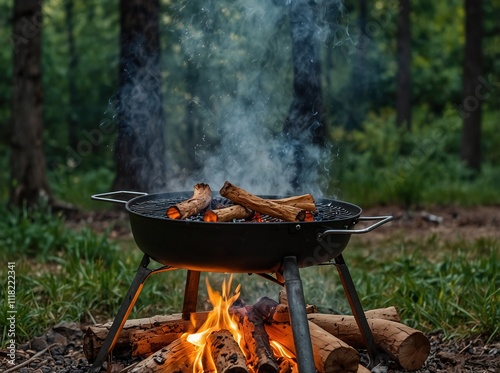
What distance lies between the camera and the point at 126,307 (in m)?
2.98

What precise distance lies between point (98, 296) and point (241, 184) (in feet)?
4.22

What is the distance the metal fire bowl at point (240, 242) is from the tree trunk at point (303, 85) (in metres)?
2.81

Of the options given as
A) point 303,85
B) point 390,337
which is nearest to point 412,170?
point 303,85

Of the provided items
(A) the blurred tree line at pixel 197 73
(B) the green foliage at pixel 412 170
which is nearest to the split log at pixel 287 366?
(A) the blurred tree line at pixel 197 73

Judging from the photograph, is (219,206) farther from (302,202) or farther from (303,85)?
(303,85)

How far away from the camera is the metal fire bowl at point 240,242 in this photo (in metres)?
2.61

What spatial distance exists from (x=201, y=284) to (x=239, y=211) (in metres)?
1.97

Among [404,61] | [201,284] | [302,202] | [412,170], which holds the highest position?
[404,61]

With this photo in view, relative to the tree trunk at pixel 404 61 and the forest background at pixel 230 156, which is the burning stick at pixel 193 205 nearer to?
the forest background at pixel 230 156

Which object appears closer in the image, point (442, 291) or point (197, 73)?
point (442, 291)

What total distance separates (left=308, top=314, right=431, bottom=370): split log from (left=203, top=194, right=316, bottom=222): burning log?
0.75 m

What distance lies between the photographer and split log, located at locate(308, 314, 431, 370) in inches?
129

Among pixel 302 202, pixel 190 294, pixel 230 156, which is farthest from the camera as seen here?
pixel 230 156

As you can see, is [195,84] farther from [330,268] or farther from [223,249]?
[223,249]
